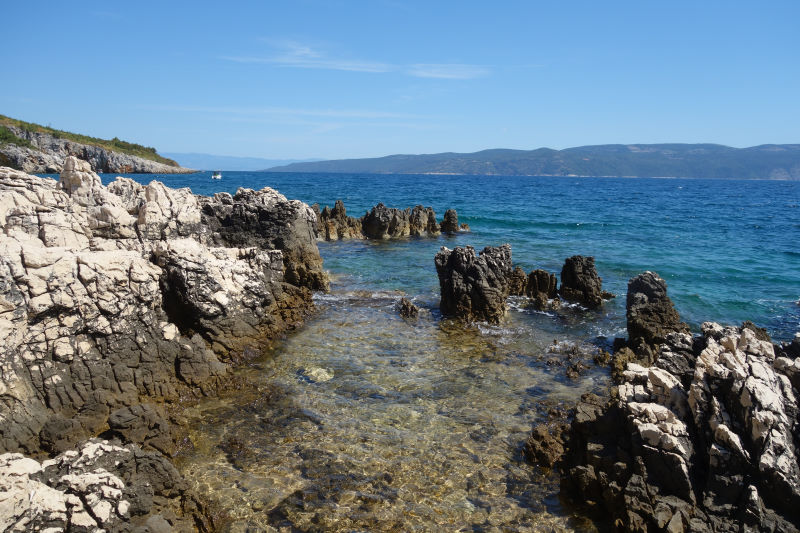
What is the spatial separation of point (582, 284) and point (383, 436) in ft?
44.0

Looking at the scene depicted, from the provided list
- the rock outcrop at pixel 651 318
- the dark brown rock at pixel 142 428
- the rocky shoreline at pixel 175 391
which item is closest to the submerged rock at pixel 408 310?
the rocky shoreline at pixel 175 391

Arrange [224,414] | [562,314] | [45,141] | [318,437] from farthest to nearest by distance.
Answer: [45,141], [562,314], [224,414], [318,437]

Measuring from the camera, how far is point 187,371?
460 inches

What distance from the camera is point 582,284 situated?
2088 cm

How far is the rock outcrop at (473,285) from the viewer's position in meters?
18.3

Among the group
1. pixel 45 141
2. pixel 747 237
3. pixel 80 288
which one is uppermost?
pixel 45 141

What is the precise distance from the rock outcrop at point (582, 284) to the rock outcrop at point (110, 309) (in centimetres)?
1111

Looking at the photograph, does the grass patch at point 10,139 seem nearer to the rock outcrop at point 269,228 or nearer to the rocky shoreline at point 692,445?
the rock outcrop at point 269,228

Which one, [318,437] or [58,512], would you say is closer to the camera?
[58,512]

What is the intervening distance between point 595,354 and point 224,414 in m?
10.7

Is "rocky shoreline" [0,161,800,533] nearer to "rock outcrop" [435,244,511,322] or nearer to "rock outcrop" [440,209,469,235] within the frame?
"rock outcrop" [435,244,511,322]

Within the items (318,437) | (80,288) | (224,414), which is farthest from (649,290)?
(80,288)

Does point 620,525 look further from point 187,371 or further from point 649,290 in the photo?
point 649,290

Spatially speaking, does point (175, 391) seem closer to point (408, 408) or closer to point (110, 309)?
point (110, 309)
